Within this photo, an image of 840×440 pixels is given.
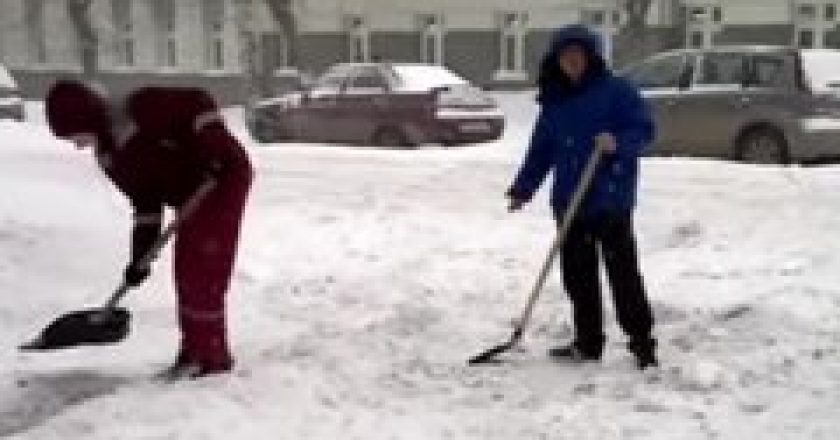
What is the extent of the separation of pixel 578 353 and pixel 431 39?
33.6 meters

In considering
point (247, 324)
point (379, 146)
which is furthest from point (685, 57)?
point (247, 324)

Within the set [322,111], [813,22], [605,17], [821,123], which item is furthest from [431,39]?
[821,123]

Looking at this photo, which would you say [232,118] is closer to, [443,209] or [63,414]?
[443,209]

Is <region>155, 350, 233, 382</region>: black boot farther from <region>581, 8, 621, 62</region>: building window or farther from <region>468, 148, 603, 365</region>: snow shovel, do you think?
<region>581, 8, 621, 62</region>: building window

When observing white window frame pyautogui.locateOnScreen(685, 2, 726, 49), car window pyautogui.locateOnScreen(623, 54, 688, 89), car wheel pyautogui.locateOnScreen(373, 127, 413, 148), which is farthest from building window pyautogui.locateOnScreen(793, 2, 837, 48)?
car window pyautogui.locateOnScreen(623, 54, 688, 89)

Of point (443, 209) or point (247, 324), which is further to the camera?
point (443, 209)

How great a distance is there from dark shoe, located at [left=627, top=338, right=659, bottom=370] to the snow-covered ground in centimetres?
8

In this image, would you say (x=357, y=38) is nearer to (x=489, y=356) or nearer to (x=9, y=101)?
(x=9, y=101)

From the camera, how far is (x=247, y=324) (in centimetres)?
834

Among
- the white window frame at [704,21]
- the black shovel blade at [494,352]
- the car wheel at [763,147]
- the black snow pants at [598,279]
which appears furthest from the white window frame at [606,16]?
the black snow pants at [598,279]

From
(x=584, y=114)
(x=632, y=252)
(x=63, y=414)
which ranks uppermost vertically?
(x=584, y=114)

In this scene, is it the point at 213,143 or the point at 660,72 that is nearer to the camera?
the point at 213,143

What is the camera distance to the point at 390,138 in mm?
20250

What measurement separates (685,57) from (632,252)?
11051 millimetres
